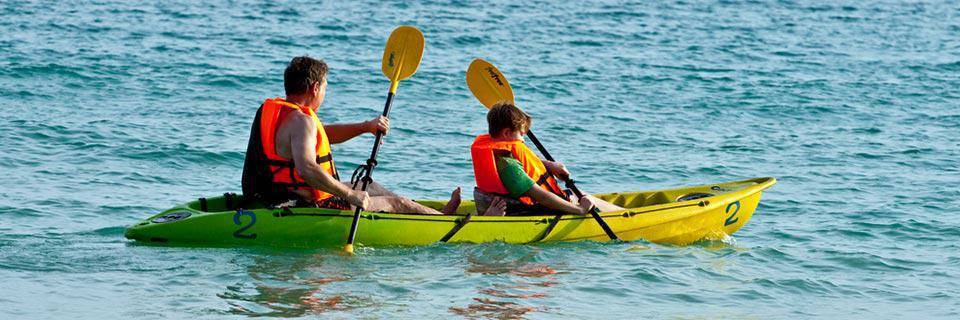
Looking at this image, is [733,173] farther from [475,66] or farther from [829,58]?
[829,58]

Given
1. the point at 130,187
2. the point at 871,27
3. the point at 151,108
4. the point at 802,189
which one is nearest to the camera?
the point at 130,187

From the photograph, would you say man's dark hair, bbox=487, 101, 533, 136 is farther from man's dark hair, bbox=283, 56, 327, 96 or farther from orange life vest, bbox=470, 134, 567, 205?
man's dark hair, bbox=283, 56, 327, 96

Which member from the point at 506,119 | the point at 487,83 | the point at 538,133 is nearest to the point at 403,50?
the point at 487,83

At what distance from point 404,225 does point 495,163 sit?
63 centimetres

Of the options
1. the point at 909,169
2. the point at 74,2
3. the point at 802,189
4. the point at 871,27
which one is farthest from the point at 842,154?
the point at 74,2

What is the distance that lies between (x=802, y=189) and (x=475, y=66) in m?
3.20

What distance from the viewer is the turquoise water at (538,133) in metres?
6.77

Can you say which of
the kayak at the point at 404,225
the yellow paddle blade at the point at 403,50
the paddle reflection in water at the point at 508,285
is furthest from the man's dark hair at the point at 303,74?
the yellow paddle blade at the point at 403,50

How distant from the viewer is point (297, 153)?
22.7 feet

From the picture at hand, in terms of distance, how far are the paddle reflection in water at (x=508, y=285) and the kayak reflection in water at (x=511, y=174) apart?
33cm

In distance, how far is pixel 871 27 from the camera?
22.0 m

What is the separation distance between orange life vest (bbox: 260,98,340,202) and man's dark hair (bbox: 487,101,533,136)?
948mm

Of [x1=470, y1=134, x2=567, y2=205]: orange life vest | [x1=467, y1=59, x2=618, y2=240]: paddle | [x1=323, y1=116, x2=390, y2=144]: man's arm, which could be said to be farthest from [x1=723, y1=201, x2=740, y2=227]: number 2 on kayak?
[x1=323, y1=116, x2=390, y2=144]: man's arm

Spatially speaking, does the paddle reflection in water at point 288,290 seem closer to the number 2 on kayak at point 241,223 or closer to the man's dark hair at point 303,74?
the number 2 on kayak at point 241,223
